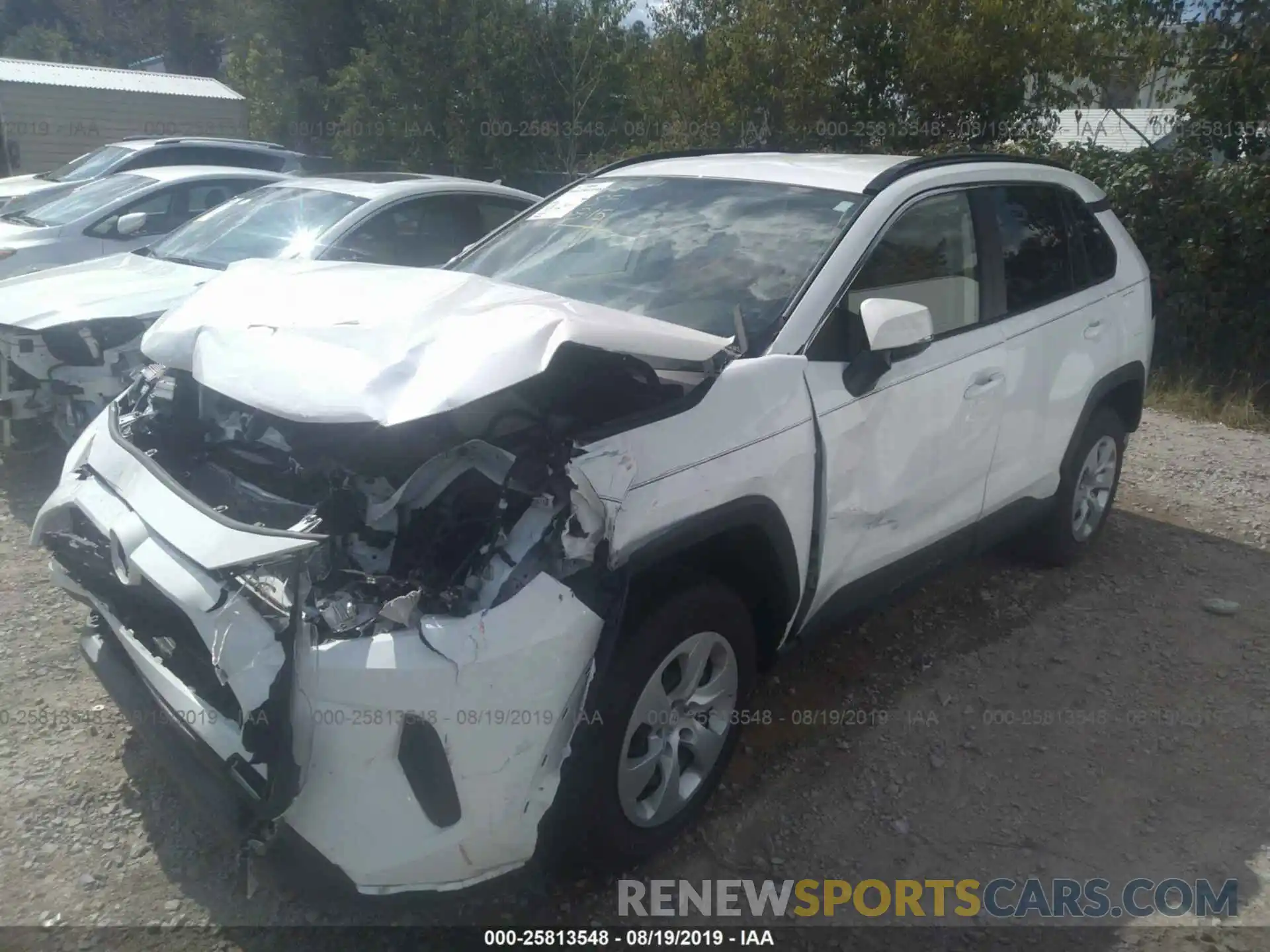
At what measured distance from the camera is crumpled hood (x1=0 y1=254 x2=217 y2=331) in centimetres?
523

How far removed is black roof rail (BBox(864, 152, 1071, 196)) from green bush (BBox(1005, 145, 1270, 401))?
15.6 ft

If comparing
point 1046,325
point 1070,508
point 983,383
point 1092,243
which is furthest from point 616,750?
point 1092,243

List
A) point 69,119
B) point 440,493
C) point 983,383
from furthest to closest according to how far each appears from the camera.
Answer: point 69,119 → point 983,383 → point 440,493

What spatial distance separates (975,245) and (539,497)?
2.39 metres

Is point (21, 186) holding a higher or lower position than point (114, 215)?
lower

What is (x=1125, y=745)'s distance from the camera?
3740 mm

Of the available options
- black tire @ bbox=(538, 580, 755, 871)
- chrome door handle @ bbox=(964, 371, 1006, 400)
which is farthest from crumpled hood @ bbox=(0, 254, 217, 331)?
chrome door handle @ bbox=(964, 371, 1006, 400)

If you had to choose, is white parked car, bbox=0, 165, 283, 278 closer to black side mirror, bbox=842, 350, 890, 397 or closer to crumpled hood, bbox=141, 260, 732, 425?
crumpled hood, bbox=141, 260, 732, 425

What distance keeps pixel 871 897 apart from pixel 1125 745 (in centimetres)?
138

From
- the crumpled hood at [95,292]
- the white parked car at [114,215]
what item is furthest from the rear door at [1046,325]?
the white parked car at [114,215]

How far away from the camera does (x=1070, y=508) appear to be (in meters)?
4.82

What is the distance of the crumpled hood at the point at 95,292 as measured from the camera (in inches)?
206

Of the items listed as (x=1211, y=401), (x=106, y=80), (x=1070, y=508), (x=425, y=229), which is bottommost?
(x=1211, y=401)

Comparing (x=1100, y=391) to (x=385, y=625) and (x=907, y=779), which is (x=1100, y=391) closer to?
(x=907, y=779)
